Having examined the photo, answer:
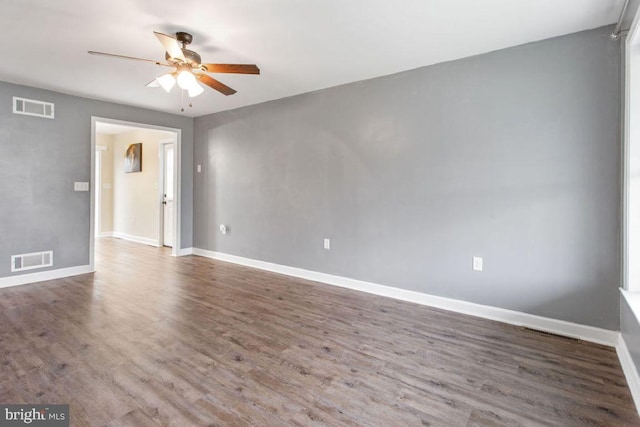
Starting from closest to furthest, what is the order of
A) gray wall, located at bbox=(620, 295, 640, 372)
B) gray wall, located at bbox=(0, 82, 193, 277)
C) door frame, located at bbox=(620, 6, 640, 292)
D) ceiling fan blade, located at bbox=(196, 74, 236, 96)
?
gray wall, located at bbox=(620, 295, 640, 372) < door frame, located at bbox=(620, 6, 640, 292) < ceiling fan blade, located at bbox=(196, 74, 236, 96) < gray wall, located at bbox=(0, 82, 193, 277)

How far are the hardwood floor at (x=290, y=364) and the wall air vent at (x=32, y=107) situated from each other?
2196 mm

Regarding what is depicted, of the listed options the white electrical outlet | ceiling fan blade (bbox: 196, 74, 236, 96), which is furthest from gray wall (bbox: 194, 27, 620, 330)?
ceiling fan blade (bbox: 196, 74, 236, 96)

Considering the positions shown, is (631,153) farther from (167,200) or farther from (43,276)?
(167,200)

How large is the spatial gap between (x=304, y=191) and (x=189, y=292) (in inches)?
73.1

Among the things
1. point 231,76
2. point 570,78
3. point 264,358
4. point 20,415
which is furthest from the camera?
point 231,76

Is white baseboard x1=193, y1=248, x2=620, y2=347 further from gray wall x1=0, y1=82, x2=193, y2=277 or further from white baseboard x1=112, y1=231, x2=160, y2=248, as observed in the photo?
white baseboard x1=112, y1=231, x2=160, y2=248

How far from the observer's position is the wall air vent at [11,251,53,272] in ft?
13.2

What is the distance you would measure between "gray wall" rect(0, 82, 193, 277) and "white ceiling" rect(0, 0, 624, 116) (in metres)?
0.59

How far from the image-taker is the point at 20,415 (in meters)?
1.73

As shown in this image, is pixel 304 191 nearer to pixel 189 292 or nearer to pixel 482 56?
pixel 189 292

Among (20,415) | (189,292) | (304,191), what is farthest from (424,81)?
(20,415)

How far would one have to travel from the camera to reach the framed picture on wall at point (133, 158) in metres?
7.08

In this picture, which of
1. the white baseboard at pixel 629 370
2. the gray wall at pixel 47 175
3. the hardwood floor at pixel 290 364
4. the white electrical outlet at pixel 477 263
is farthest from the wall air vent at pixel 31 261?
the white baseboard at pixel 629 370

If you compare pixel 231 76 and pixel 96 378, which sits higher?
pixel 231 76
